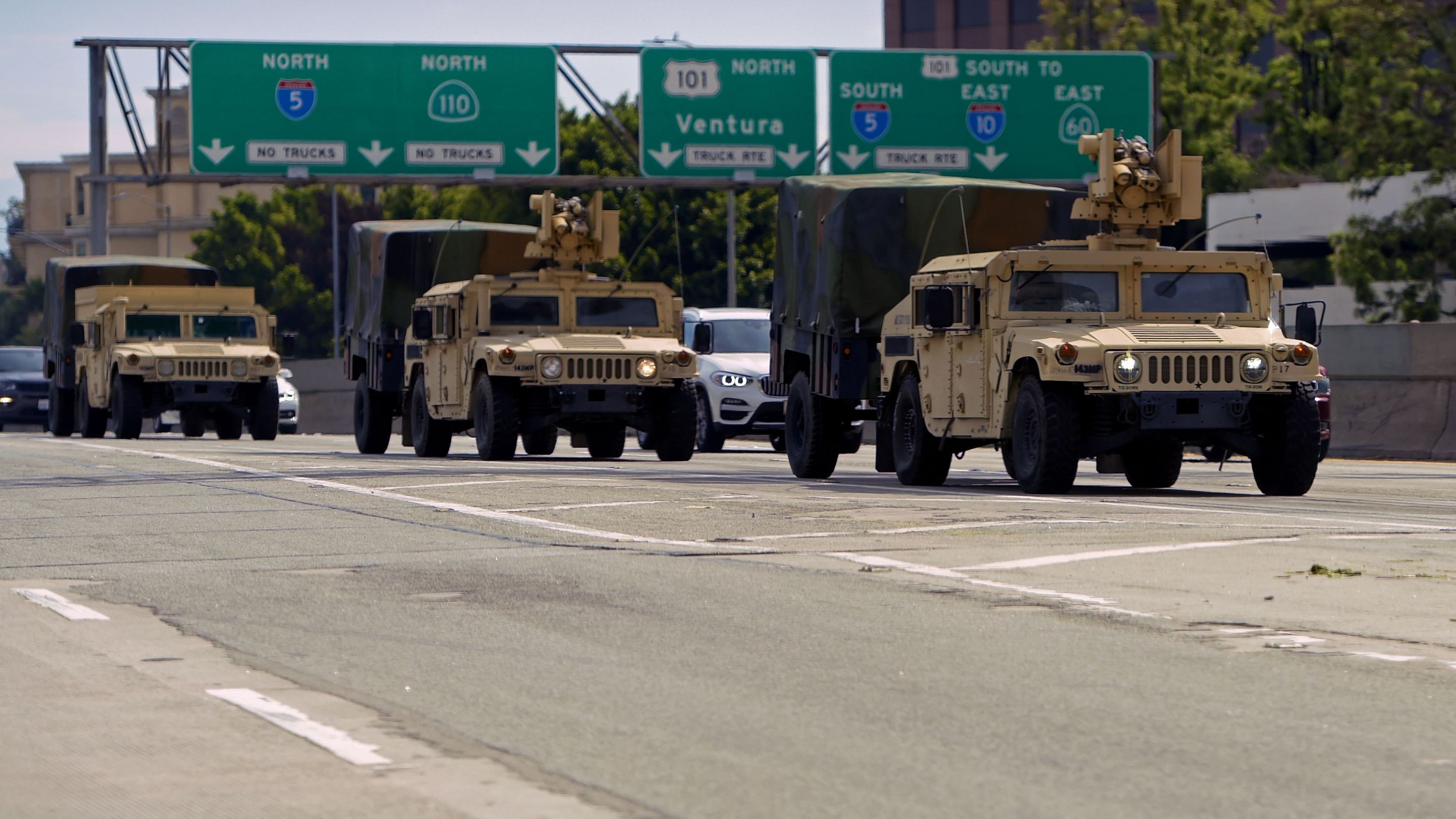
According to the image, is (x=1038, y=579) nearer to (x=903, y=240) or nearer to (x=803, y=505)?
(x=803, y=505)

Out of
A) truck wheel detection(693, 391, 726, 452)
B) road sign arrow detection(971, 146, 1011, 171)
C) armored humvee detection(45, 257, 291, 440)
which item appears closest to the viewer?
truck wheel detection(693, 391, 726, 452)

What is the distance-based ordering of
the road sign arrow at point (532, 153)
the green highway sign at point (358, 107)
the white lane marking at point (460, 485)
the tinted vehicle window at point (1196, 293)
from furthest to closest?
the road sign arrow at point (532, 153), the green highway sign at point (358, 107), the white lane marking at point (460, 485), the tinted vehicle window at point (1196, 293)

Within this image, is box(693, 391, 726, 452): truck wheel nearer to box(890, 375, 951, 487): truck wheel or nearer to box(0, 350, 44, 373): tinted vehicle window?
box(890, 375, 951, 487): truck wheel

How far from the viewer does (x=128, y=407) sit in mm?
33531

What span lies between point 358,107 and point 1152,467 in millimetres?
21279

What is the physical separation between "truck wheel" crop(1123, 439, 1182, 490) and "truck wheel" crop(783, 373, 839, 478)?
2752 millimetres

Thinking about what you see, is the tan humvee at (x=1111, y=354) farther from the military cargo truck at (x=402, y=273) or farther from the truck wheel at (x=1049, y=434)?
the military cargo truck at (x=402, y=273)

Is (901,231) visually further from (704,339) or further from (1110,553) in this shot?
(1110,553)

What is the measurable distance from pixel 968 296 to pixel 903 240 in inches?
118

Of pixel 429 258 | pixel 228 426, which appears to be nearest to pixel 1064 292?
pixel 429 258

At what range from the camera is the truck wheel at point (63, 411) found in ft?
128

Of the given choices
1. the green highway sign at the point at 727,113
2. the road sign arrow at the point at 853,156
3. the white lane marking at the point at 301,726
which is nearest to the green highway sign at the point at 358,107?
the green highway sign at the point at 727,113

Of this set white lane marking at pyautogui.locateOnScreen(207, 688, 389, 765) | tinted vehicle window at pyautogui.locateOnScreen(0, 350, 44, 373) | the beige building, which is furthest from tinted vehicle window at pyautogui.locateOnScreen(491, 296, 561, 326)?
the beige building

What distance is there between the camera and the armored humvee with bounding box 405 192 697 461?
23172 millimetres
